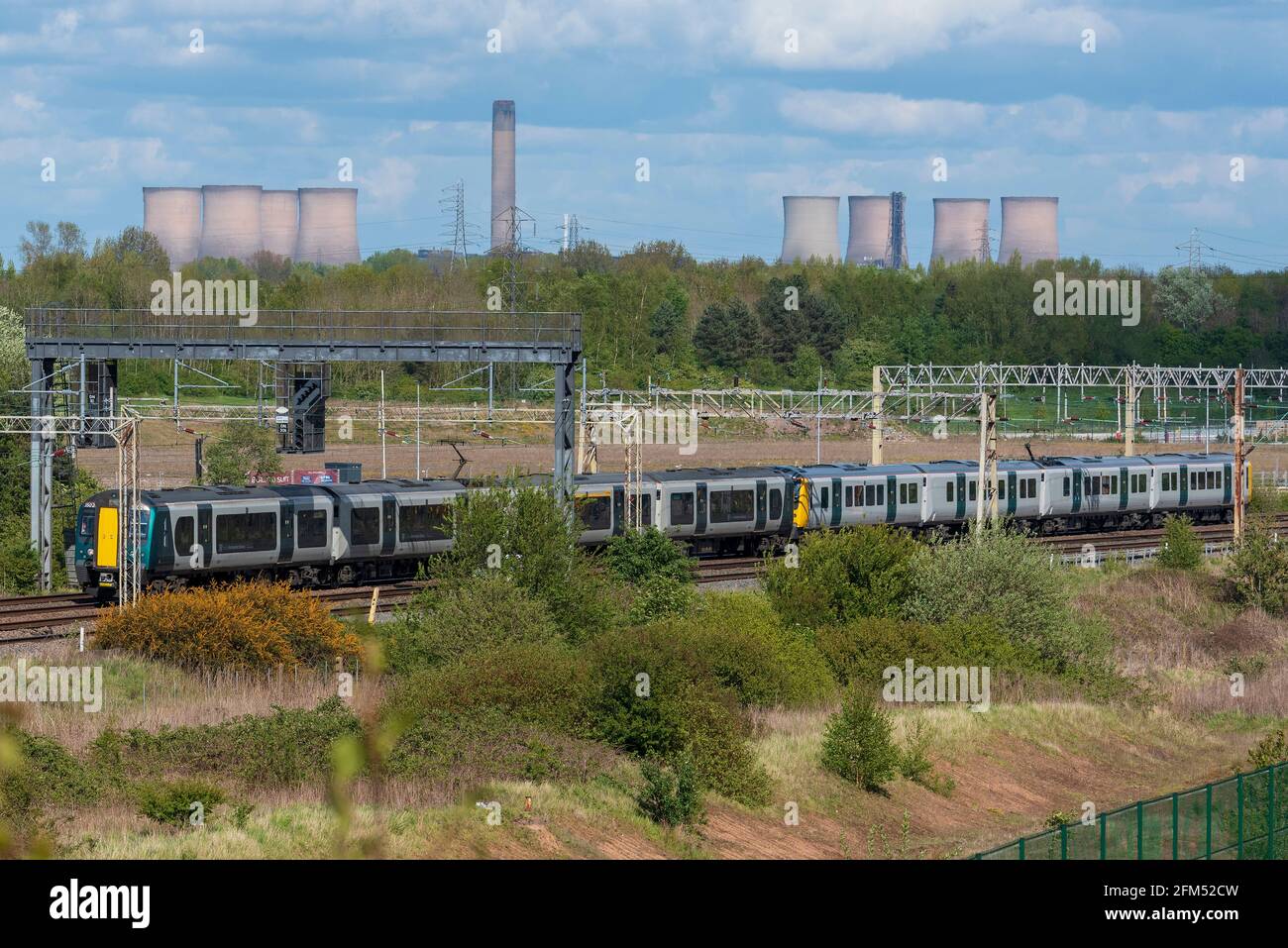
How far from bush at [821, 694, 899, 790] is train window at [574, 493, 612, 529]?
687 inches

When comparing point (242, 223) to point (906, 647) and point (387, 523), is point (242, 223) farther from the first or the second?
point (906, 647)

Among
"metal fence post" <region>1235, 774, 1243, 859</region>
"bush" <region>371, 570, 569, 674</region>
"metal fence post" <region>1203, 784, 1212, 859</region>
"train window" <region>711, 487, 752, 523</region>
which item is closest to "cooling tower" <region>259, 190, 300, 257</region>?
"train window" <region>711, 487, 752, 523</region>

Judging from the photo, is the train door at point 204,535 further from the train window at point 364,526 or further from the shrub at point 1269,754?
the shrub at point 1269,754

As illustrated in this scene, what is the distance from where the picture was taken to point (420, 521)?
37.6m

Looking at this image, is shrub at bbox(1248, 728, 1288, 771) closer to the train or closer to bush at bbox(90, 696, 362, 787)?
the train

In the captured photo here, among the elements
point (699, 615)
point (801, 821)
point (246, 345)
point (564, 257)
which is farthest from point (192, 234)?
point (801, 821)

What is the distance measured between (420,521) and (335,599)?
442 cm

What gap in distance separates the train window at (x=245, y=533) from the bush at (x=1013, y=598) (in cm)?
1461

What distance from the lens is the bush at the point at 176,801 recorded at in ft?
54.2

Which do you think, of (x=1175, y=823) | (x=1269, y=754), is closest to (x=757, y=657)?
(x=1269, y=754)

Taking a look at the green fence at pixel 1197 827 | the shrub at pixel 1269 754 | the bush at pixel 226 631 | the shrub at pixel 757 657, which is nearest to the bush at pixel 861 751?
the shrub at pixel 757 657

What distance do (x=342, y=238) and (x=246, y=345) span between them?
110212 mm

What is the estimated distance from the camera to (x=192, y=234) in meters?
142
